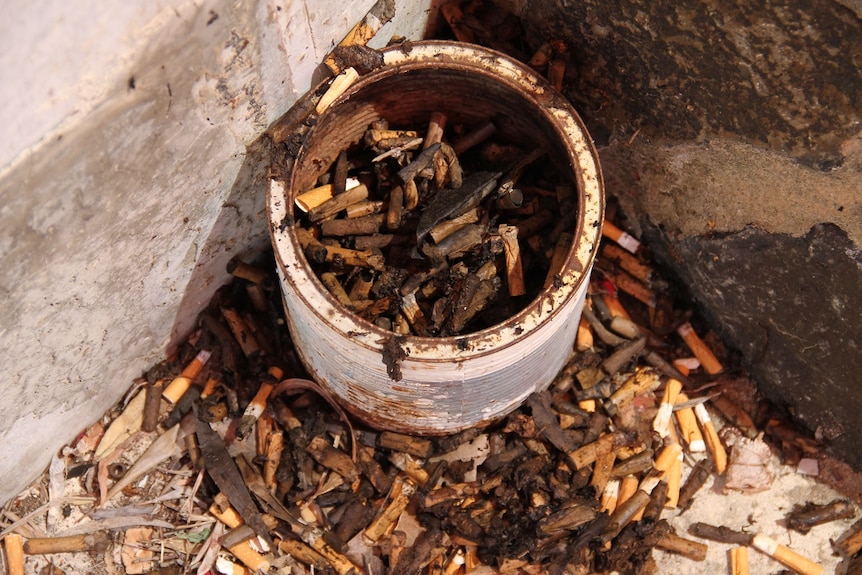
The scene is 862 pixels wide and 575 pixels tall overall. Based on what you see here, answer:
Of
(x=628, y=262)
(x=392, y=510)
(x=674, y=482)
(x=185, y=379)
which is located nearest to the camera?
(x=392, y=510)

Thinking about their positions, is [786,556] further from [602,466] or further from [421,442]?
[421,442]

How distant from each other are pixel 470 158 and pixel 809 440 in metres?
2.02

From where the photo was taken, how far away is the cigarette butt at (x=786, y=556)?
3.58 m

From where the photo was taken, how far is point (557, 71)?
3.50 m

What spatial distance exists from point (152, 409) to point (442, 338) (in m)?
1.68

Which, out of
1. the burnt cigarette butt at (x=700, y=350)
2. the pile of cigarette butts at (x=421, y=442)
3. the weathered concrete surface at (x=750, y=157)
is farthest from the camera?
the burnt cigarette butt at (x=700, y=350)

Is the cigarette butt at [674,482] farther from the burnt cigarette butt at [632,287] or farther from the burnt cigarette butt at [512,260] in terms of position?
the burnt cigarette butt at [512,260]

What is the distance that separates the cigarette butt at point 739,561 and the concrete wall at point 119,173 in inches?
101

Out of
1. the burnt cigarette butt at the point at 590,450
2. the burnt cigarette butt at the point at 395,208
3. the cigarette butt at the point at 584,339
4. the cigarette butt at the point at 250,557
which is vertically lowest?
the burnt cigarette butt at the point at 590,450

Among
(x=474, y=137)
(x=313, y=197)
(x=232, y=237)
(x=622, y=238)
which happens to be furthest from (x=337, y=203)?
(x=622, y=238)

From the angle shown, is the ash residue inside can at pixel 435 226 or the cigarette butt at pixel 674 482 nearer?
the ash residue inside can at pixel 435 226

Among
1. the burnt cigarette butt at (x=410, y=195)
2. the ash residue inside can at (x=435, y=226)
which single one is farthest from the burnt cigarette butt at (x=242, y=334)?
the burnt cigarette butt at (x=410, y=195)

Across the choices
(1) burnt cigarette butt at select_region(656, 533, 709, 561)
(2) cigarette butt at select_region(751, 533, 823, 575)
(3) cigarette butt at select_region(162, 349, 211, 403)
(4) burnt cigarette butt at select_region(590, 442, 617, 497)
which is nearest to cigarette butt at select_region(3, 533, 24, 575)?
(3) cigarette butt at select_region(162, 349, 211, 403)

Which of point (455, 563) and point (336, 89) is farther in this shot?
point (455, 563)
